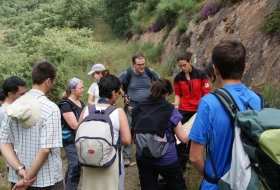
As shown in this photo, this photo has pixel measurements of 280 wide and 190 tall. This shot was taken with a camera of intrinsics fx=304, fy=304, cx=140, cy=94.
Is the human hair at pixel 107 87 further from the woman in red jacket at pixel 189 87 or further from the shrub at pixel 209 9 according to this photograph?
the shrub at pixel 209 9

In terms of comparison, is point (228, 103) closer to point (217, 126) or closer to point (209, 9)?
point (217, 126)

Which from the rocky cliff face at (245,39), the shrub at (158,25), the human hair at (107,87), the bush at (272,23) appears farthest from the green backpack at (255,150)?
the shrub at (158,25)

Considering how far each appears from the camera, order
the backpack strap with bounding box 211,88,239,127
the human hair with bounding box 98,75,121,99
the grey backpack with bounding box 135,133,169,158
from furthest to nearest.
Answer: the grey backpack with bounding box 135,133,169,158 < the human hair with bounding box 98,75,121,99 < the backpack strap with bounding box 211,88,239,127

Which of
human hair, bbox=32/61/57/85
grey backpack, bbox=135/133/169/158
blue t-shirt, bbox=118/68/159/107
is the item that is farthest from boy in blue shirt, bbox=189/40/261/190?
blue t-shirt, bbox=118/68/159/107

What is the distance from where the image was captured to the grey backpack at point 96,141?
269 centimetres

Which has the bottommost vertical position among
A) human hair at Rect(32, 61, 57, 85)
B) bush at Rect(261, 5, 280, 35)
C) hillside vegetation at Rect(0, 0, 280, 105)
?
hillside vegetation at Rect(0, 0, 280, 105)

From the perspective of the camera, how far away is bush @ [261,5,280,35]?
6.71 meters

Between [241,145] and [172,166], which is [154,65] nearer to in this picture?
[172,166]

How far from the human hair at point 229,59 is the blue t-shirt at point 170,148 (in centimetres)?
125

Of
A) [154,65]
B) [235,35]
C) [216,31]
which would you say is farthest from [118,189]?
[154,65]

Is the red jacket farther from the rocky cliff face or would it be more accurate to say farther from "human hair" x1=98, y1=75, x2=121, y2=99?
"human hair" x1=98, y1=75, x2=121, y2=99

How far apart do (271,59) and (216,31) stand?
290 centimetres

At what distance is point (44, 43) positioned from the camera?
14844 millimetres

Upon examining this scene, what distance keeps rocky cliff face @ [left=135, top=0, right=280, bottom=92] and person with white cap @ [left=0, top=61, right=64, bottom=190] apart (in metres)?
4.55
